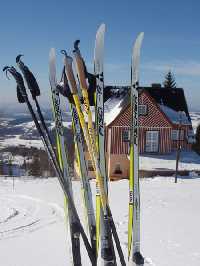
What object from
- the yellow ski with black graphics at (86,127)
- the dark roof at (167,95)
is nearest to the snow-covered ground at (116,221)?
the yellow ski with black graphics at (86,127)

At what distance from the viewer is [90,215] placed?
5.00 metres

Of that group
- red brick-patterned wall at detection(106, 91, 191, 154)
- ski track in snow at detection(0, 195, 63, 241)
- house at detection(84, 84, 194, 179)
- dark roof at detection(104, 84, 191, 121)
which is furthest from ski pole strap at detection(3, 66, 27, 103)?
dark roof at detection(104, 84, 191, 121)

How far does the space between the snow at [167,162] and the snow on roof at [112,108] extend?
10.9 ft

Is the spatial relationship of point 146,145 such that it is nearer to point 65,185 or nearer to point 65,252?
point 65,252

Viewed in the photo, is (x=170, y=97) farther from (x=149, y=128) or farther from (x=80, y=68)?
(x=80, y=68)

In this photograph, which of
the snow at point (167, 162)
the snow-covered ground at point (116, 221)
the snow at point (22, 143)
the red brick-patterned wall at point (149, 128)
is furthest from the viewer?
the snow at point (22, 143)

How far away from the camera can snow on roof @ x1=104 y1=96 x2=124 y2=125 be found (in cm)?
2533

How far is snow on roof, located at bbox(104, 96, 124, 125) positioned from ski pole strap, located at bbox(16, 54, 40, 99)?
20.3 meters

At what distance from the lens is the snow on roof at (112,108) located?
2533cm

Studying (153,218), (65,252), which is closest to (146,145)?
(153,218)

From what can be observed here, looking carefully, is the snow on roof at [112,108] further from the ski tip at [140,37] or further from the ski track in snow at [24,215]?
the ski tip at [140,37]

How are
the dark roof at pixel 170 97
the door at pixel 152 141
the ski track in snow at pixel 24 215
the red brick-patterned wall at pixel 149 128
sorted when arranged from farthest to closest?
the dark roof at pixel 170 97 < the door at pixel 152 141 < the red brick-patterned wall at pixel 149 128 < the ski track in snow at pixel 24 215

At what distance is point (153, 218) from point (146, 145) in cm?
1576

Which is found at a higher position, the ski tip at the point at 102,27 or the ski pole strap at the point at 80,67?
the ski tip at the point at 102,27
